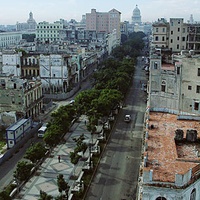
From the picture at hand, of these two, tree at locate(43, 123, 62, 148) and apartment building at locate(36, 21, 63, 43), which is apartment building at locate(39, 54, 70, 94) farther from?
apartment building at locate(36, 21, 63, 43)

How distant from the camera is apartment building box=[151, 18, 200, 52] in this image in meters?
83.2

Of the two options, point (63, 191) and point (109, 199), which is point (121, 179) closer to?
point (109, 199)

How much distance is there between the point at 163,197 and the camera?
74.2 ft

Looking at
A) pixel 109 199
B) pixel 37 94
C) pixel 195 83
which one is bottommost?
pixel 109 199

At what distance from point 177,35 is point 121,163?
48277 millimetres

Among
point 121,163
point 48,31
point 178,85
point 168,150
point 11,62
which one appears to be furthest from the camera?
point 48,31

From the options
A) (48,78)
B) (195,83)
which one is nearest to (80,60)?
(48,78)

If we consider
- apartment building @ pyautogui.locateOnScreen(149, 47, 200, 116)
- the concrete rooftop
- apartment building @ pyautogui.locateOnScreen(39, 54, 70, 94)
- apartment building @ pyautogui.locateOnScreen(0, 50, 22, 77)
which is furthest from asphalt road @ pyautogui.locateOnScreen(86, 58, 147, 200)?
apartment building @ pyautogui.locateOnScreen(0, 50, 22, 77)

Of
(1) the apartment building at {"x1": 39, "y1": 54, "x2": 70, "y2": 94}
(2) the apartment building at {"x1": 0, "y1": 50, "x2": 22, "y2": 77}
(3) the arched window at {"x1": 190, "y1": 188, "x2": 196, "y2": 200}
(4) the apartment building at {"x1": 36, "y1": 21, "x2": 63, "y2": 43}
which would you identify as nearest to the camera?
(3) the arched window at {"x1": 190, "y1": 188, "x2": 196, "y2": 200}

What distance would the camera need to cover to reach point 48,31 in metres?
168

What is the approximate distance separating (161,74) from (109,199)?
23.2 m

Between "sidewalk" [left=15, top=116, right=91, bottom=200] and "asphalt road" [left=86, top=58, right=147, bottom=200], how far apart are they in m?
3.60

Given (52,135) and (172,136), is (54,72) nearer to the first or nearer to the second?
(52,135)

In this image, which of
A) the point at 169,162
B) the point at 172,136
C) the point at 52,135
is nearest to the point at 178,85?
the point at 172,136
